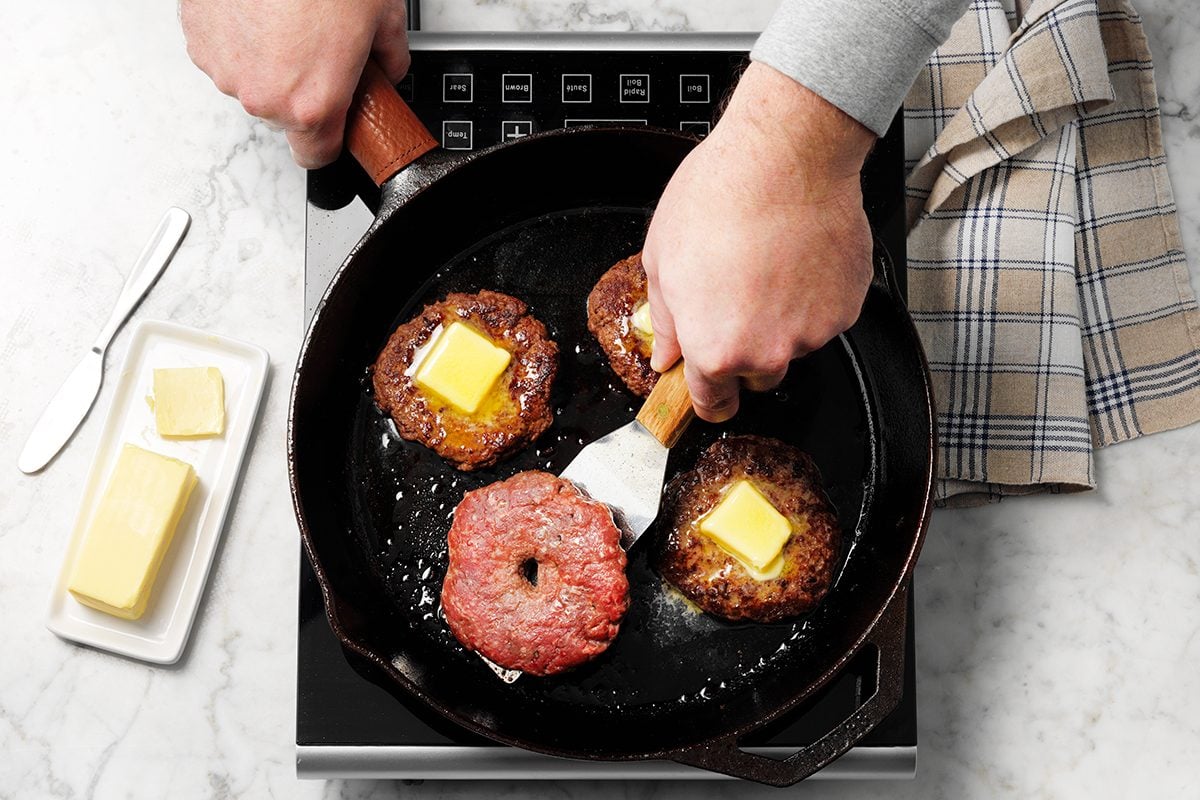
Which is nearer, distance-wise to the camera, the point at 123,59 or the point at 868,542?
the point at 868,542

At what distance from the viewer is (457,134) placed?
1571 millimetres

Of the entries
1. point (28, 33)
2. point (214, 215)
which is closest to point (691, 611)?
point (214, 215)

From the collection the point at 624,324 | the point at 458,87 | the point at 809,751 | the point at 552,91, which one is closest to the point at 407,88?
the point at 458,87

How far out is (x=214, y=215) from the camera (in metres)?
1.71

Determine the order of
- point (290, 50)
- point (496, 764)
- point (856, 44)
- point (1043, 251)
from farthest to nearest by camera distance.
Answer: point (1043, 251), point (496, 764), point (290, 50), point (856, 44)

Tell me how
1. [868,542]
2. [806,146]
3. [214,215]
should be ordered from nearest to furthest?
[806,146] → [868,542] → [214,215]

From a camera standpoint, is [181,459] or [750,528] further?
[181,459]

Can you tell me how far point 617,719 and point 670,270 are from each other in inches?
29.7

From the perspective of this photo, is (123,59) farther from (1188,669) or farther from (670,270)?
(1188,669)

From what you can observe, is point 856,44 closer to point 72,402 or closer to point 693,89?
point 693,89

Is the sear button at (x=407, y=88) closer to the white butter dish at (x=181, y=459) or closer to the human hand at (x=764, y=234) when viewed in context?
the white butter dish at (x=181, y=459)

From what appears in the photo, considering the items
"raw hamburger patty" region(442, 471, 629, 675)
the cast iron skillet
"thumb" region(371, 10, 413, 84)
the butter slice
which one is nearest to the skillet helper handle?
the cast iron skillet

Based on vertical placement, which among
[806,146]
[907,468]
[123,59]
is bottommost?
[907,468]

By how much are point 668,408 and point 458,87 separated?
1.96 ft
